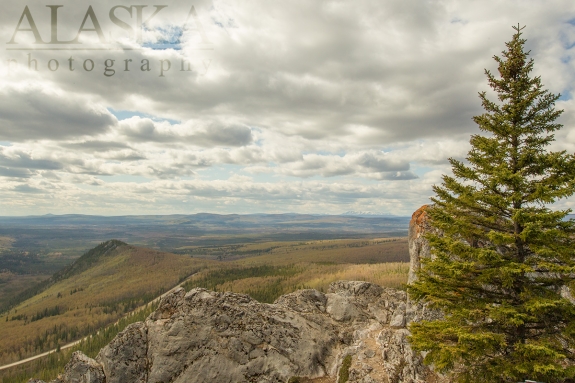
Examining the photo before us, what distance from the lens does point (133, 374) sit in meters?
34.3

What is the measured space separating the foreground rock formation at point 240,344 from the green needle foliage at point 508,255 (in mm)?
13680

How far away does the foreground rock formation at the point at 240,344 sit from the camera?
31.5 meters

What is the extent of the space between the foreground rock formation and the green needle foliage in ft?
44.9

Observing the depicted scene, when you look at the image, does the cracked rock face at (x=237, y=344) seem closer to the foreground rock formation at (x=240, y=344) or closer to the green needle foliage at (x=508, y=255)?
the foreground rock formation at (x=240, y=344)

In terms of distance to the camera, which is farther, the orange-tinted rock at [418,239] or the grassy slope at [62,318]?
the grassy slope at [62,318]

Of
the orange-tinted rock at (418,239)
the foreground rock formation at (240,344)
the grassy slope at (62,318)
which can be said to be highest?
the orange-tinted rock at (418,239)

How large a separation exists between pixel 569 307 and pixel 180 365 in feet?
112

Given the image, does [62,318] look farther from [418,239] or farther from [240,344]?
[418,239]

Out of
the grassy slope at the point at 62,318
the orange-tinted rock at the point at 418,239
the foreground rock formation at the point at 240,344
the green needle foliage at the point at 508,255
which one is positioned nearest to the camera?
the green needle foliage at the point at 508,255

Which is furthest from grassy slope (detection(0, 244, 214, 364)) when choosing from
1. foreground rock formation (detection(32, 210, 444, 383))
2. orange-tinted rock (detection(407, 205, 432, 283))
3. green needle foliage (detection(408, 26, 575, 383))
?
green needle foliage (detection(408, 26, 575, 383))

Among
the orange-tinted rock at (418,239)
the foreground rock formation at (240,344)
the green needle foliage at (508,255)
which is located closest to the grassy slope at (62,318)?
the foreground rock formation at (240,344)

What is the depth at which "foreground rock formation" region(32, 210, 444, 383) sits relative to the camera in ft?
103

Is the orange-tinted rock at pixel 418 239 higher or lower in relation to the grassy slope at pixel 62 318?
higher

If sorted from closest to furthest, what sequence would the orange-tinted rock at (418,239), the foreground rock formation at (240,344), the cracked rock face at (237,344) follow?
1. the foreground rock formation at (240,344)
2. the cracked rock face at (237,344)
3. the orange-tinted rock at (418,239)
